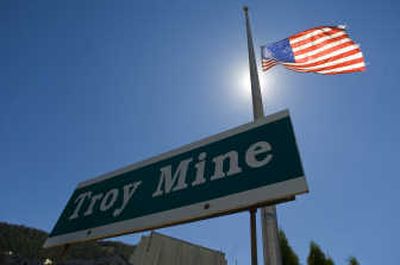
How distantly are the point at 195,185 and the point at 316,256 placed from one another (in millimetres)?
15295

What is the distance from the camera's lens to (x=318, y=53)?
4.46 meters

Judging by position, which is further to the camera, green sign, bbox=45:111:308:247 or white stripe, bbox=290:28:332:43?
white stripe, bbox=290:28:332:43

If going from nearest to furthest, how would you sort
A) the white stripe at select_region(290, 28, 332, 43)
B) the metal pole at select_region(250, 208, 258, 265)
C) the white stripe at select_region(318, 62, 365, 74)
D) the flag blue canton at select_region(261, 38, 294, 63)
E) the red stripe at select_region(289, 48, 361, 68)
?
the metal pole at select_region(250, 208, 258, 265) < the white stripe at select_region(318, 62, 365, 74) < the red stripe at select_region(289, 48, 361, 68) < the flag blue canton at select_region(261, 38, 294, 63) < the white stripe at select_region(290, 28, 332, 43)

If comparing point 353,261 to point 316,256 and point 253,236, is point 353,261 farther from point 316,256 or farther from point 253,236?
point 253,236

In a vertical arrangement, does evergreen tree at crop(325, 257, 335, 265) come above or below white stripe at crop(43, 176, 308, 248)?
above

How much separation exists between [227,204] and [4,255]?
27.2 m

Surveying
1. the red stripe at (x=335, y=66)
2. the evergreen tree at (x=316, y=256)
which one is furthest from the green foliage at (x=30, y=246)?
the red stripe at (x=335, y=66)

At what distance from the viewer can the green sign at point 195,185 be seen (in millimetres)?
1175

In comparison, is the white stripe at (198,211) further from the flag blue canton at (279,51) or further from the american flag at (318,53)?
the flag blue canton at (279,51)

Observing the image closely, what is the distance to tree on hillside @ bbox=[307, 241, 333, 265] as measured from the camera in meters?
13.5

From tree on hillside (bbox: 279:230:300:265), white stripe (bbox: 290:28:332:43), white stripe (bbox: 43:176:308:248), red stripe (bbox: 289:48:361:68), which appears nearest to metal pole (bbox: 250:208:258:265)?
white stripe (bbox: 43:176:308:248)

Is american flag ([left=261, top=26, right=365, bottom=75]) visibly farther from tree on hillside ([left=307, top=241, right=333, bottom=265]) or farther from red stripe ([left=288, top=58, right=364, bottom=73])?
tree on hillside ([left=307, top=241, right=333, bottom=265])

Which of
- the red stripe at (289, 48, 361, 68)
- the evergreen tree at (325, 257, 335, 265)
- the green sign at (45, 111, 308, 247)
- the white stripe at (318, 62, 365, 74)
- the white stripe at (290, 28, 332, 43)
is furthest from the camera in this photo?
the evergreen tree at (325, 257, 335, 265)

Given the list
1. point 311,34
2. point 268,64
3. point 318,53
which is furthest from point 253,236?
point 311,34
